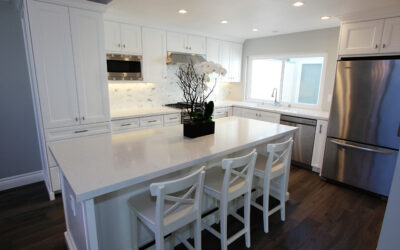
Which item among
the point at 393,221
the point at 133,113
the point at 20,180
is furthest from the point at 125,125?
the point at 393,221

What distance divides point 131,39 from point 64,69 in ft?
4.07

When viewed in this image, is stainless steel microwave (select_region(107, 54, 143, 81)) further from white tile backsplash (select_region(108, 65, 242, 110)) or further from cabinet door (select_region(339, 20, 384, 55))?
cabinet door (select_region(339, 20, 384, 55))

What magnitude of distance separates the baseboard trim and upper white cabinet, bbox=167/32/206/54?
9.41 ft

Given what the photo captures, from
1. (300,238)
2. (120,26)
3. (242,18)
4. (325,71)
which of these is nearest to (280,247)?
(300,238)

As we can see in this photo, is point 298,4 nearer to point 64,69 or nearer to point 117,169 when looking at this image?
point 117,169

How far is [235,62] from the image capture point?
5184mm

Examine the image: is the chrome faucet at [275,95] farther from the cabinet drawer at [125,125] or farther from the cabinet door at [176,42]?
the cabinet drawer at [125,125]

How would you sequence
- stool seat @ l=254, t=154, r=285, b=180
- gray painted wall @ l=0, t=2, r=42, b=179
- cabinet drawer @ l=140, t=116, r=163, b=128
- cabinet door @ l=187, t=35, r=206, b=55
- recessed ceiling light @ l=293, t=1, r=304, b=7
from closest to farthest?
stool seat @ l=254, t=154, r=285, b=180 → recessed ceiling light @ l=293, t=1, r=304, b=7 → gray painted wall @ l=0, t=2, r=42, b=179 → cabinet drawer @ l=140, t=116, r=163, b=128 → cabinet door @ l=187, t=35, r=206, b=55

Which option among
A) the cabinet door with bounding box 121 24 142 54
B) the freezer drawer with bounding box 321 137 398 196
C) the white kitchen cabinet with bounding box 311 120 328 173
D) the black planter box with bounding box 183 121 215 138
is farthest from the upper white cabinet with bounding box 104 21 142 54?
the freezer drawer with bounding box 321 137 398 196

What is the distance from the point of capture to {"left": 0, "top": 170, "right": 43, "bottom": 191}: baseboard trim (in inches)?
120

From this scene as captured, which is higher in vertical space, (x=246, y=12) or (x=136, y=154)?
(x=246, y=12)

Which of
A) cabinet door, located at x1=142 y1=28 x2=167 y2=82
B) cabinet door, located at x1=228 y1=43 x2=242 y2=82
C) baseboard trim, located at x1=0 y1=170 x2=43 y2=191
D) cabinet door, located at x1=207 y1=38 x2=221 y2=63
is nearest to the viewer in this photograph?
baseboard trim, located at x1=0 y1=170 x2=43 y2=191

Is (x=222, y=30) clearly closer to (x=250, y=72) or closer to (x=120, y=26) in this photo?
(x=250, y=72)

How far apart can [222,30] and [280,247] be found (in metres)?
3.65
